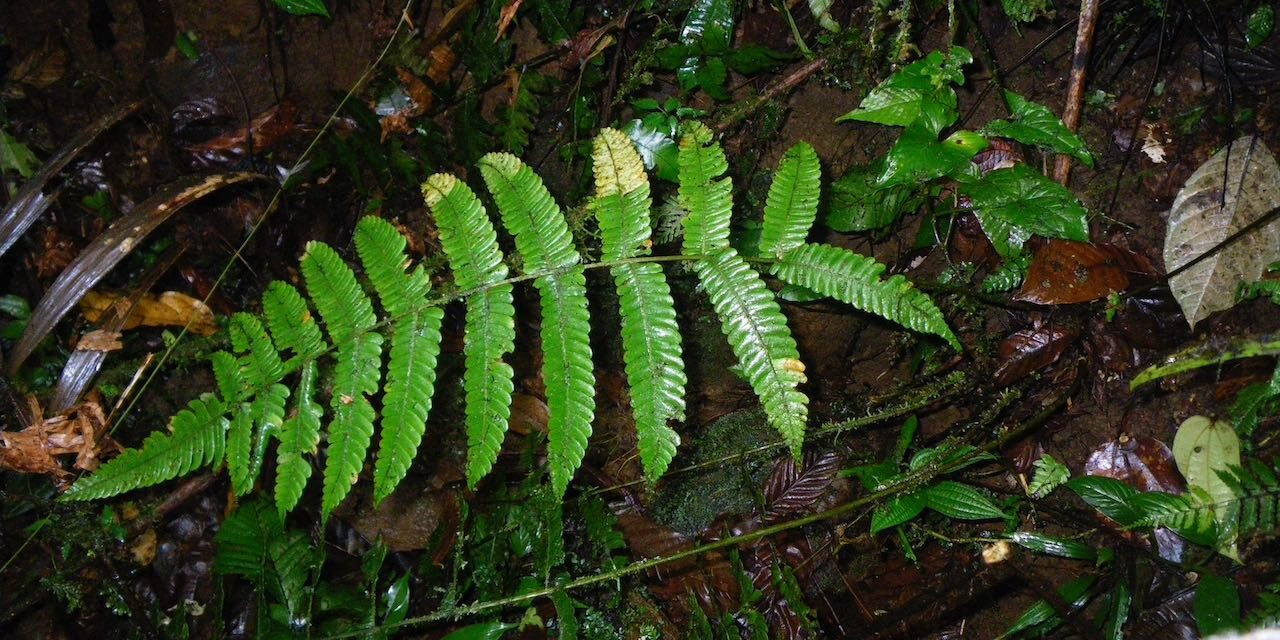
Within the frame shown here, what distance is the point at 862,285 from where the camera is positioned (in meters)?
2.28

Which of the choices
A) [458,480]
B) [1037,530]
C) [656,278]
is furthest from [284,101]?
[1037,530]

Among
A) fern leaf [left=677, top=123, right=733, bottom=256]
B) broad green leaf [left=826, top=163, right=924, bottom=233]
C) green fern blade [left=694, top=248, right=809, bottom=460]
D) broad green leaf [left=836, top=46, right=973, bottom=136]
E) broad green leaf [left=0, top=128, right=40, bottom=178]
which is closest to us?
green fern blade [left=694, top=248, right=809, bottom=460]

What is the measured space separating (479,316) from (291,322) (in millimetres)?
796

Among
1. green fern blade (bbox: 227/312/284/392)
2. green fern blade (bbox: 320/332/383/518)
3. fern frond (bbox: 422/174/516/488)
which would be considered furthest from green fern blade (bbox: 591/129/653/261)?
green fern blade (bbox: 227/312/284/392)

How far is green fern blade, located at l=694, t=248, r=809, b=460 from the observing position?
2.20 meters

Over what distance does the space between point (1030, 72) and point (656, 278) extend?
1923mm

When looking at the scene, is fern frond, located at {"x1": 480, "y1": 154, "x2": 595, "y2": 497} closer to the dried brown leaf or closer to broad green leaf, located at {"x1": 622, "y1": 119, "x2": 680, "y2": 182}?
broad green leaf, located at {"x1": 622, "y1": 119, "x2": 680, "y2": 182}

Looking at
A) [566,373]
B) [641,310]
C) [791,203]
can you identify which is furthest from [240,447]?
[791,203]

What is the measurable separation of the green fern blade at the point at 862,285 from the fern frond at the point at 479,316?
0.95 m

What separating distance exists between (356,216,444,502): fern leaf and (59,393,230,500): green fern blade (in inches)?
26.0

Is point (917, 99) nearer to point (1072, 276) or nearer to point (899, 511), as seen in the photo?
point (1072, 276)

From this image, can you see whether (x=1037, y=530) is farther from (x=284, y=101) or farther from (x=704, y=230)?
(x=284, y=101)

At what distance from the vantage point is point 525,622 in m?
2.75

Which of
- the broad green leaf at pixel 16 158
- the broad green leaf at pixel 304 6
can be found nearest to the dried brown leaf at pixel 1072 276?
the broad green leaf at pixel 304 6
